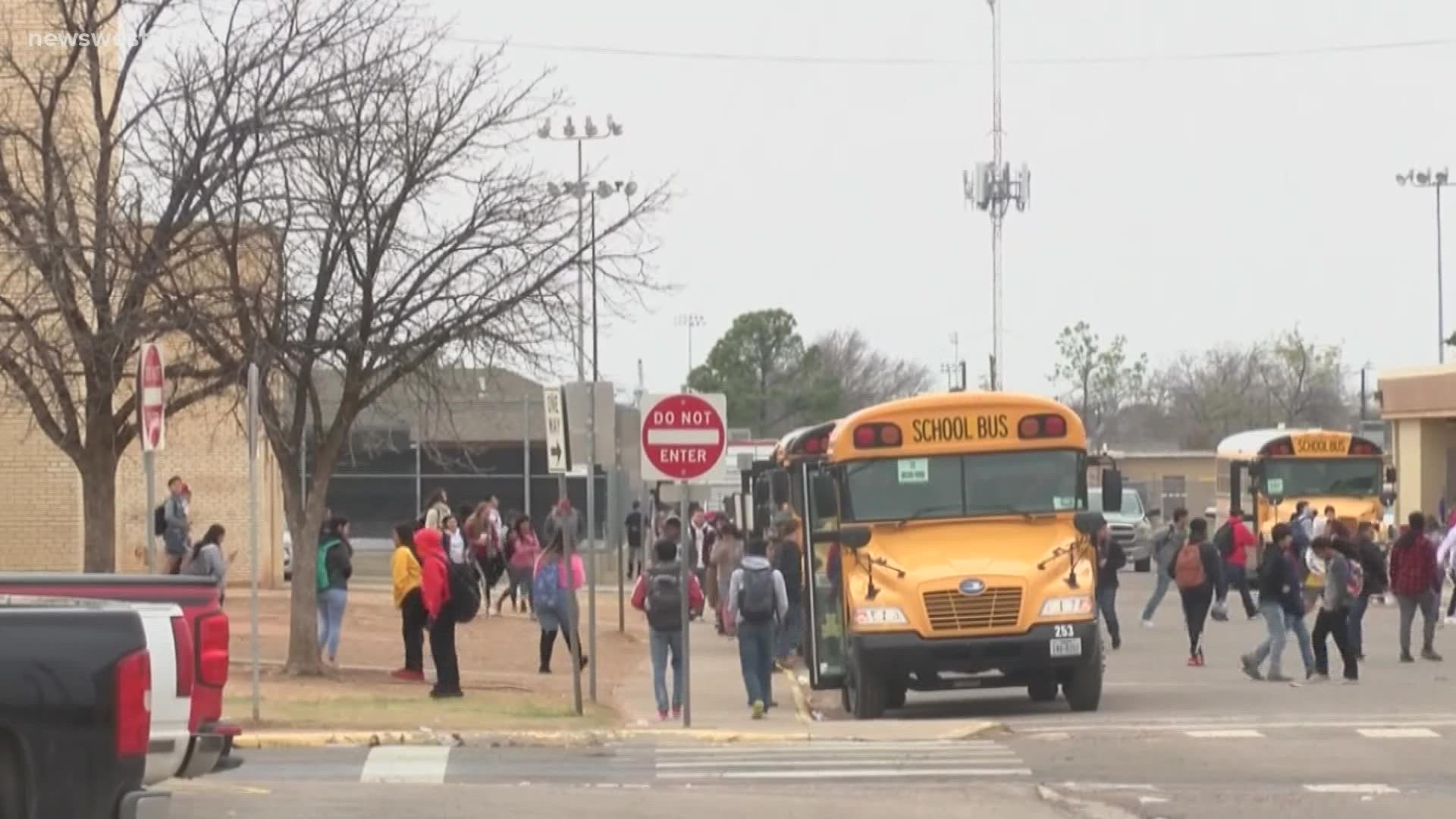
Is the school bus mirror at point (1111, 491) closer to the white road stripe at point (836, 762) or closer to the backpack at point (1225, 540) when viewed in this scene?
the white road stripe at point (836, 762)

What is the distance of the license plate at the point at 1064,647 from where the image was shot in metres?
19.4

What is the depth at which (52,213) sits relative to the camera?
21.6m

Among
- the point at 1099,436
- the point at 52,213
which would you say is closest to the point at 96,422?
the point at 52,213

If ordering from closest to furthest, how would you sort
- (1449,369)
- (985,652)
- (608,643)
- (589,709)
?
(985,652) < (589,709) < (608,643) < (1449,369)

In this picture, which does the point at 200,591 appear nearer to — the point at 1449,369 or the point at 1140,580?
the point at 1140,580

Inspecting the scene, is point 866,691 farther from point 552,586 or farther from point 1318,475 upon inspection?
point 1318,475

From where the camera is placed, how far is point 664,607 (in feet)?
65.1

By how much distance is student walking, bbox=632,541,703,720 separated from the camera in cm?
1981

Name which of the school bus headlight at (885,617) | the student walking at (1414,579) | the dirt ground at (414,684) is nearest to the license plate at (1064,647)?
the school bus headlight at (885,617)

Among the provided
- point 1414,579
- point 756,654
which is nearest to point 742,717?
point 756,654

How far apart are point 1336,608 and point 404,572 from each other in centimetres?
937

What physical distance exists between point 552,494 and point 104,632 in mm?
55278

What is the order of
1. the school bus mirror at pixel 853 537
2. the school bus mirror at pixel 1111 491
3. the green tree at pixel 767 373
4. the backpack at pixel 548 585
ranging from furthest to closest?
1. the green tree at pixel 767 373
2. the backpack at pixel 548 585
3. the school bus mirror at pixel 1111 491
4. the school bus mirror at pixel 853 537

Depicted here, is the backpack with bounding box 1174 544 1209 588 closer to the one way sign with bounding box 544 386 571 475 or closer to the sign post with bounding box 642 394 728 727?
the one way sign with bounding box 544 386 571 475
